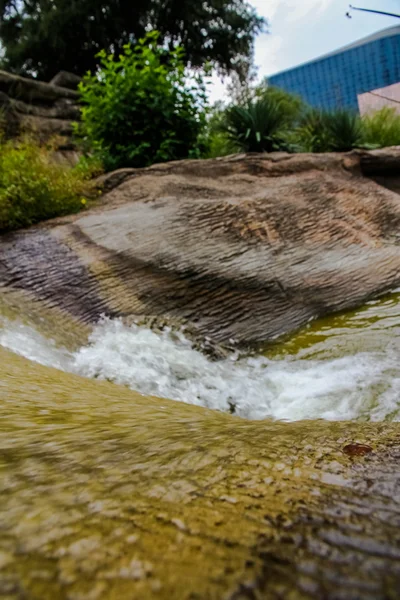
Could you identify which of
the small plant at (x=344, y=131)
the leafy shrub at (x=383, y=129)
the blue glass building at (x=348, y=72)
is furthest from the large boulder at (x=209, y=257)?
the blue glass building at (x=348, y=72)

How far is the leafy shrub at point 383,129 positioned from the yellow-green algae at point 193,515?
827cm

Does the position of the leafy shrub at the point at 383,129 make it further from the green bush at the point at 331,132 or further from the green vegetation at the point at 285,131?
the green bush at the point at 331,132

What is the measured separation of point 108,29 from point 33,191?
1023 cm

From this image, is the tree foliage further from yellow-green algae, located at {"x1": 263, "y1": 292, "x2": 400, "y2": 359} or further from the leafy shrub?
yellow-green algae, located at {"x1": 263, "y1": 292, "x2": 400, "y2": 359}

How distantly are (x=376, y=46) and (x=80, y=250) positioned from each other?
15.0m

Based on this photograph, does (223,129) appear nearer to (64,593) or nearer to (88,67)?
(64,593)

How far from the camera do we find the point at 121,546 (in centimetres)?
53

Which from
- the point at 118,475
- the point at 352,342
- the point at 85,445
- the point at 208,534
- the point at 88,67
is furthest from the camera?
the point at 88,67

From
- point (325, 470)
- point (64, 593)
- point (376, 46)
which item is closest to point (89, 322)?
point (325, 470)

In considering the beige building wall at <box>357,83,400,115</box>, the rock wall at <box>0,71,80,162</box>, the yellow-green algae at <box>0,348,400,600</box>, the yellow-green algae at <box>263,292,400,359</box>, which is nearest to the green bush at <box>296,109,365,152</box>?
the beige building wall at <box>357,83,400,115</box>

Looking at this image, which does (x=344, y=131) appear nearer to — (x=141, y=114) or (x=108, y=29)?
(x=141, y=114)

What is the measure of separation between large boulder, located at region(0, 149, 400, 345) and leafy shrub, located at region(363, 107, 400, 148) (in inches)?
158

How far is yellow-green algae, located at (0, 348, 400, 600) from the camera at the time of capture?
1.56 feet

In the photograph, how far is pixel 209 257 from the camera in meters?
3.74
